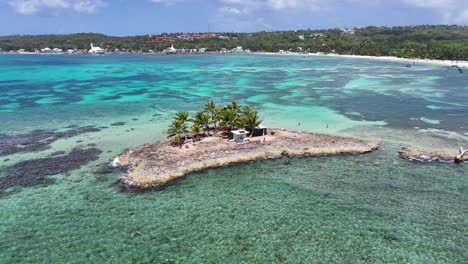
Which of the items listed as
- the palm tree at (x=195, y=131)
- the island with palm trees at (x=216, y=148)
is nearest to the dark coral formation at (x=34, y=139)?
the island with palm trees at (x=216, y=148)

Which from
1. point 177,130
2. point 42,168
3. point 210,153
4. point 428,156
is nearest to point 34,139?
point 42,168

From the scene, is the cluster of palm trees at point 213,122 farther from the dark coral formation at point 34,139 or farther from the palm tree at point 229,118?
the dark coral formation at point 34,139

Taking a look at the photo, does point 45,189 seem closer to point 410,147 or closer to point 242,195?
point 242,195

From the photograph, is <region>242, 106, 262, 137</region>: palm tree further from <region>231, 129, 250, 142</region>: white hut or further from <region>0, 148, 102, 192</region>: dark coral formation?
<region>0, 148, 102, 192</region>: dark coral formation

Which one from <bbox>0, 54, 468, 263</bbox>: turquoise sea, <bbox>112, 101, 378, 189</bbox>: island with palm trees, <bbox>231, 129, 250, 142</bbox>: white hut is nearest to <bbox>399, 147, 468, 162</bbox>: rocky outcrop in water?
<bbox>0, 54, 468, 263</bbox>: turquoise sea

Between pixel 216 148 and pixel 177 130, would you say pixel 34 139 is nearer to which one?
pixel 177 130

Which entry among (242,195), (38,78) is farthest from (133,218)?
(38,78)
